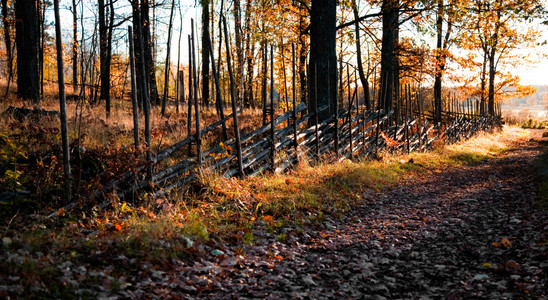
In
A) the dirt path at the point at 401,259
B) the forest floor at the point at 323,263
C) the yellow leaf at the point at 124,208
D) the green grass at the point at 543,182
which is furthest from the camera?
the green grass at the point at 543,182

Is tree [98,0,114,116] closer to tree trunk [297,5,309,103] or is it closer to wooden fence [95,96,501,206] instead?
wooden fence [95,96,501,206]

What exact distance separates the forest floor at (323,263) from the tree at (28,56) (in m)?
7.50

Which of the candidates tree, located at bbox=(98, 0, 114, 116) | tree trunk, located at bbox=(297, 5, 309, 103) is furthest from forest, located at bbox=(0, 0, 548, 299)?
tree trunk, located at bbox=(297, 5, 309, 103)

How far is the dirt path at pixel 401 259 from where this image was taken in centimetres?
269

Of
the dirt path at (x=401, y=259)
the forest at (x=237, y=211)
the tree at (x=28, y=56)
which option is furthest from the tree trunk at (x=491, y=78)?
the tree at (x=28, y=56)

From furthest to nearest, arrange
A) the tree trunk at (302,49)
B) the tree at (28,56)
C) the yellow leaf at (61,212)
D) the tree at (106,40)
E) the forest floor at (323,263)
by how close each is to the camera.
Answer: the tree trunk at (302,49), the tree at (106,40), the tree at (28,56), the yellow leaf at (61,212), the forest floor at (323,263)

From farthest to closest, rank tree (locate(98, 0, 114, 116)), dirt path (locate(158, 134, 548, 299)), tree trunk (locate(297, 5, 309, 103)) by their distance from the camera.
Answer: tree trunk (locate(297, 5, 309, 103)) → tree (locate(98, 0, 114, 116)) → dirt path (locate(158, 134, 548, 299))

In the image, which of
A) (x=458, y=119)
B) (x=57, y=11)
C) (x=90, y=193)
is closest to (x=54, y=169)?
(x=90, y=193)

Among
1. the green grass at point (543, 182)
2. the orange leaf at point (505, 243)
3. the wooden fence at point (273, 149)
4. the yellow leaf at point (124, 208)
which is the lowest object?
the orange leaf at point (505, 243)

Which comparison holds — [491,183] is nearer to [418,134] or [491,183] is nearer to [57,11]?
[418,134]

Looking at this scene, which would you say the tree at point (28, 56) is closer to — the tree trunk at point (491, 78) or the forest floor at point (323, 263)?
the forest floor at point (323, 263)

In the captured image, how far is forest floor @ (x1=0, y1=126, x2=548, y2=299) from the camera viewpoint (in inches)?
97.1

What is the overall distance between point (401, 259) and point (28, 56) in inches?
392

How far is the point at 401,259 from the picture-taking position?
342cm
